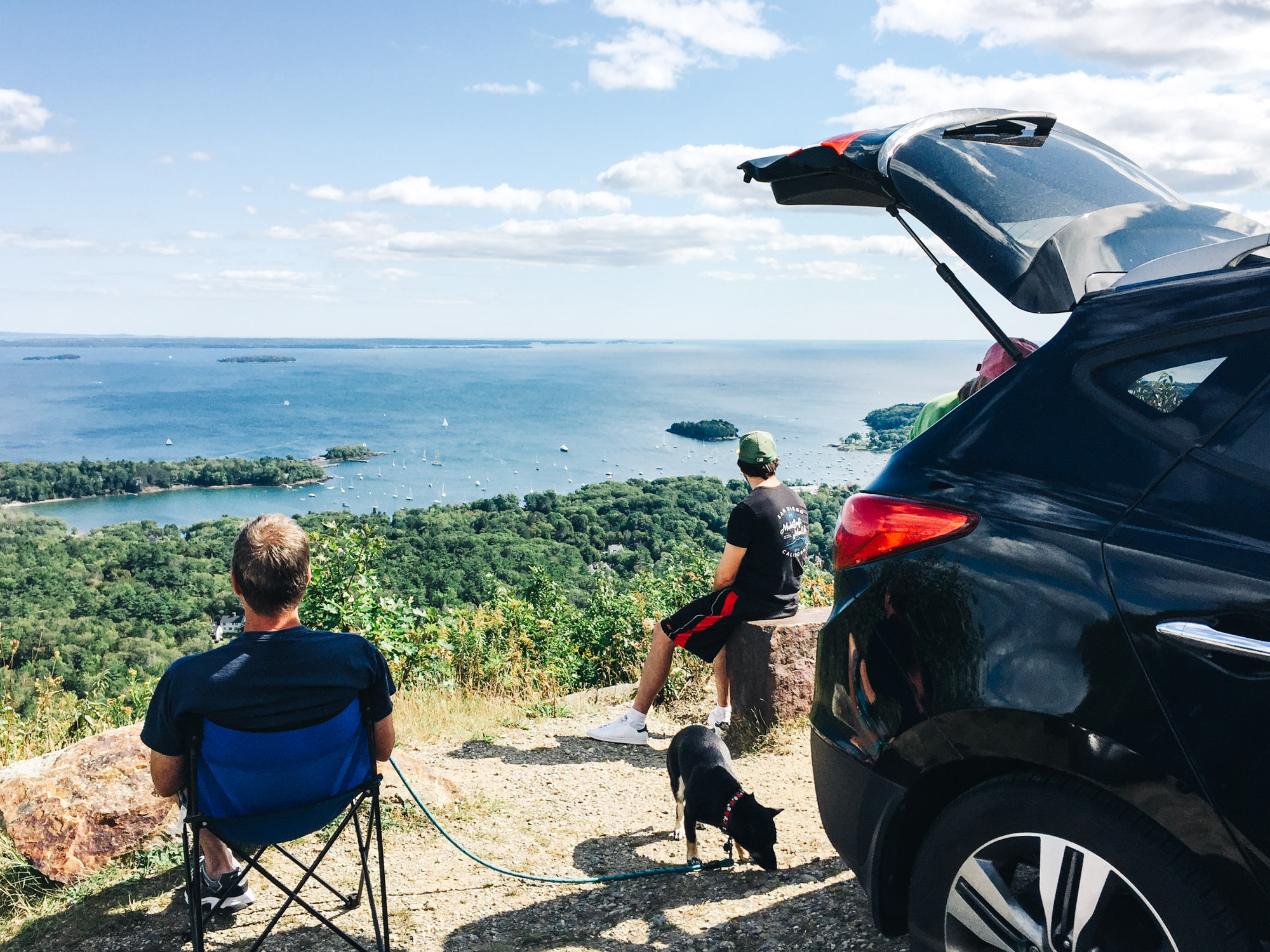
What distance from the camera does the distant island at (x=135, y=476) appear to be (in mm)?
80438

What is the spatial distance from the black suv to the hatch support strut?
0.4 inches

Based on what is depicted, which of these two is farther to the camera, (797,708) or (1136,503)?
(797,708)

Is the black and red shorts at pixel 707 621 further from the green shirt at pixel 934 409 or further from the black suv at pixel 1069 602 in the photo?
the black suv at pixel 1069 602

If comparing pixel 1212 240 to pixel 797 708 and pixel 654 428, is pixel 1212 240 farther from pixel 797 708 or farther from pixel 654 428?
pixel 654 428

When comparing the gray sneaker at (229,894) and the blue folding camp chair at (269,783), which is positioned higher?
the blue folding camp chair at (269,783)

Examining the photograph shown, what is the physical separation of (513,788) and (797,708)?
5.26 ft

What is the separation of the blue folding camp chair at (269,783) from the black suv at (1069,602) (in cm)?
138

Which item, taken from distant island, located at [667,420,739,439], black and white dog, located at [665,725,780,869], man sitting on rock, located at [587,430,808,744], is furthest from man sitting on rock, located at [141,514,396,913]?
distant island, located at [667,420,739,439]

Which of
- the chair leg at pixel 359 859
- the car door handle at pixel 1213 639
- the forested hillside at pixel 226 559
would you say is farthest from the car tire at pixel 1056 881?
the forested hillside at pixel 226 559

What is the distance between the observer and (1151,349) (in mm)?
1796

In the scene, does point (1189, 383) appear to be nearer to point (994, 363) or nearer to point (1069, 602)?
point (1069, 602)

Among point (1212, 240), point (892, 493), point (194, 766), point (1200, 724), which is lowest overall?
point (194, 766)

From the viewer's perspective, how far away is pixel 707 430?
362 ft

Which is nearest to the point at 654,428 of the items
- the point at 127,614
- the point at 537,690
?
the point at 127,614
